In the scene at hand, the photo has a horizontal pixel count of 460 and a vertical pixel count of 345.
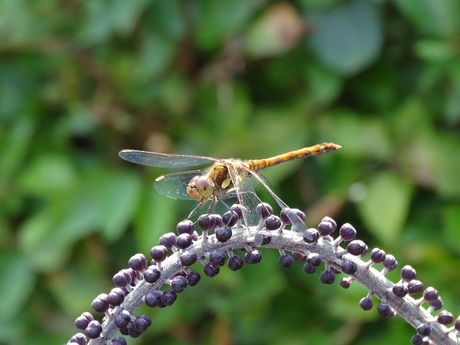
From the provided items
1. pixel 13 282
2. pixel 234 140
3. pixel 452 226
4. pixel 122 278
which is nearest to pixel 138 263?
pixel 122 278

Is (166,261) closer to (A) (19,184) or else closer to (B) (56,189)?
(B) (56,189)

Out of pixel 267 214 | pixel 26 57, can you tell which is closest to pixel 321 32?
pixel 26 57

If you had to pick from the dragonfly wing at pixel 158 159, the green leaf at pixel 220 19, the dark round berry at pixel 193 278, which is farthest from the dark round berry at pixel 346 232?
the green leaf at pixel 220 19

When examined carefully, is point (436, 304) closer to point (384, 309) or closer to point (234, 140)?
point (384, 309)

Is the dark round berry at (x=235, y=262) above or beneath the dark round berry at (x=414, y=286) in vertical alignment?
beneath

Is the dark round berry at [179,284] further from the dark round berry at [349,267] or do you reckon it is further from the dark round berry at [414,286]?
the dark round berry at [414,286]

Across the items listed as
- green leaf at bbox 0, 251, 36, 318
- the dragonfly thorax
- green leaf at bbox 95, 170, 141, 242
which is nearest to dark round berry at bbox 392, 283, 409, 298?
the dragonfly thorax
